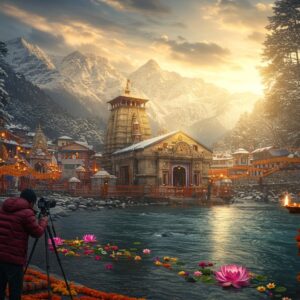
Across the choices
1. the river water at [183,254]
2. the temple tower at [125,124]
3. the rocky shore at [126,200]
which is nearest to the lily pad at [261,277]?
the river water at [183,254]

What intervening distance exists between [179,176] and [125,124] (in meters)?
17.9

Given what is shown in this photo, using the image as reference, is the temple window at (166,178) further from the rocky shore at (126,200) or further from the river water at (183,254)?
the river water at (183,254)

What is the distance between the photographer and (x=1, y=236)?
5582mm

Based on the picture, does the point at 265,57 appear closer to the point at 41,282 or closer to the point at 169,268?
the point at 169,268

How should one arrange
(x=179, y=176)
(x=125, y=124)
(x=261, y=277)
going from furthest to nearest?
(x=125, y=124), (x=179, y=176), (x=261, y=277)

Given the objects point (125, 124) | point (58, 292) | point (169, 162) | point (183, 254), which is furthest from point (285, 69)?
point (58, 292)

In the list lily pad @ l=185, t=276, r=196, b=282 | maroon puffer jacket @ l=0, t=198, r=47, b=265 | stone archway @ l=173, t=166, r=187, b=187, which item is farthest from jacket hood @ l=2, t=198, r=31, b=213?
stone archway @ l=173, t=166, r=187, b=187

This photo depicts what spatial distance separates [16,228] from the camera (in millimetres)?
→ 5582

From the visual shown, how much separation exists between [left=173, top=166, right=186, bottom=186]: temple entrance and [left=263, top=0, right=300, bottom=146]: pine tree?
16.8m

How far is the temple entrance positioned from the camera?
56.2 metres

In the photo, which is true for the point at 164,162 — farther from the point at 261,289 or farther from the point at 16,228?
the point at 16,228

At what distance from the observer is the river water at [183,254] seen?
9.15 meters

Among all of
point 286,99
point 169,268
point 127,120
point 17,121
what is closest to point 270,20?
point 286,99

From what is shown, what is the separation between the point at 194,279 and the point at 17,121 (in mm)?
115702
